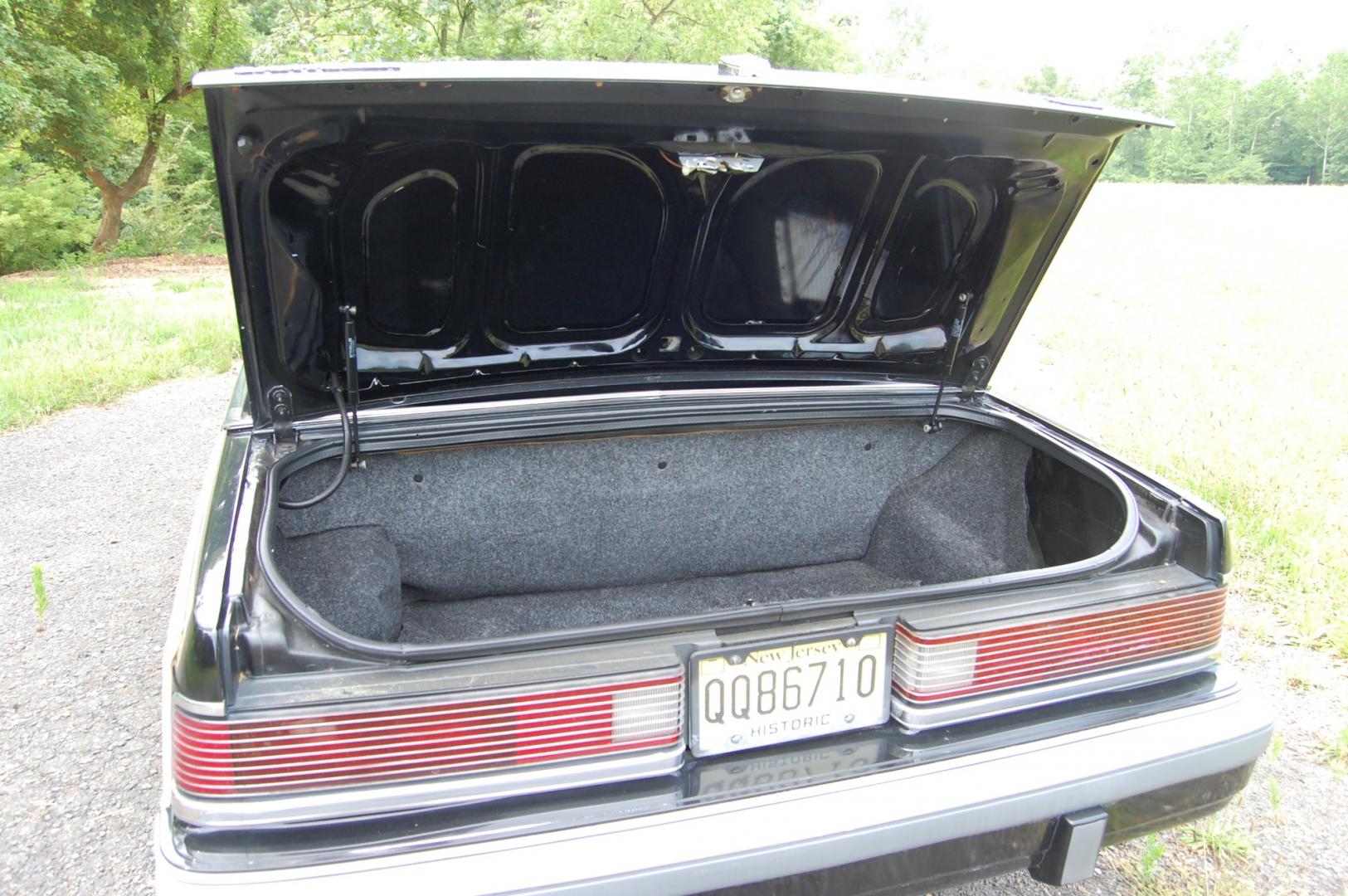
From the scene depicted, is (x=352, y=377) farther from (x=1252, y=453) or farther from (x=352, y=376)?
(x=1252, y=453)

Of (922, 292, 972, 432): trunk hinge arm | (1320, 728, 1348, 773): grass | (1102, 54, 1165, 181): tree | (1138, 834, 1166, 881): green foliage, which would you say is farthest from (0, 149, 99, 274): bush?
(1102, 54, 1165, 181): tree

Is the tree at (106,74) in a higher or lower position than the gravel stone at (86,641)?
higher

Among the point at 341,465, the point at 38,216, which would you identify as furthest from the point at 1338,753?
the point at 38,216

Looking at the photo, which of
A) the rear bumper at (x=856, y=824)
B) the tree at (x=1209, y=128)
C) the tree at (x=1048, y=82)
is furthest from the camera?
the tree at (x=1048, y=82)

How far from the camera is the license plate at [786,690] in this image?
4.99 ft

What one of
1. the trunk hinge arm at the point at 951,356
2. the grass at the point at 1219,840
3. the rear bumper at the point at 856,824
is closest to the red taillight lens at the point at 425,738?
the rear bumper at the point at 856,824

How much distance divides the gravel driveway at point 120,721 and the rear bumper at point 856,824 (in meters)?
0.64

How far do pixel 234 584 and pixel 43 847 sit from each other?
1.49 meters

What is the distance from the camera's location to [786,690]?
1.58 m

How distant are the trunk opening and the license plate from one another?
0.92 metres

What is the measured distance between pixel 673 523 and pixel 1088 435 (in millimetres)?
1662

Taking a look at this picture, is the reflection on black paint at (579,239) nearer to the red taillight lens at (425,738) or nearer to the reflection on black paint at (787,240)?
the reflection on black paint at (787,240)

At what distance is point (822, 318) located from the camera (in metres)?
2.56

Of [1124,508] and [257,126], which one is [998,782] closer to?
[1124,508]
